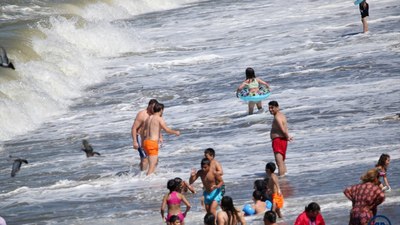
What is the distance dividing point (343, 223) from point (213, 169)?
178 cm

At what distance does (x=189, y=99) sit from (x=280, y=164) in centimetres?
957

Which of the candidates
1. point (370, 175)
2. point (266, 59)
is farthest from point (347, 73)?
point (370, 175)

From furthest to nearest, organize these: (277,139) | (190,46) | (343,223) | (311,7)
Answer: (311,7), (190,46), (277,139), (343,223)

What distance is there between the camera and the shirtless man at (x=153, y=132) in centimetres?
1742

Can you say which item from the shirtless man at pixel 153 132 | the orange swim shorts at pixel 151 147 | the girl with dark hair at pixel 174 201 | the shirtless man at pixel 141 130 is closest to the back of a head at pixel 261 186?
the girl with dark hair at pixel 174 201

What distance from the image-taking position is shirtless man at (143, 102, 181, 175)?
17422mm

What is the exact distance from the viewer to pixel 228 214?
1227 centimetres

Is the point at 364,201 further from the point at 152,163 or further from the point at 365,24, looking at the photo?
the point at 365,24

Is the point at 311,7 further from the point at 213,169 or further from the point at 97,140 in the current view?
the point at 213,169

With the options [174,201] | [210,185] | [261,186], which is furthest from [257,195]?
[174,201]

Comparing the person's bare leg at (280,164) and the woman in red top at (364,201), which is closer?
the woman in red top at (364,201)

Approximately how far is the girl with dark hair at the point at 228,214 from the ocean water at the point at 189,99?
5.28 feet

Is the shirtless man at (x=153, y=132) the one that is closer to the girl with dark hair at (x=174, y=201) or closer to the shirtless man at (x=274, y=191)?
the shirtless man at (x=274, y=191)

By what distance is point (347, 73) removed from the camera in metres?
26.8
